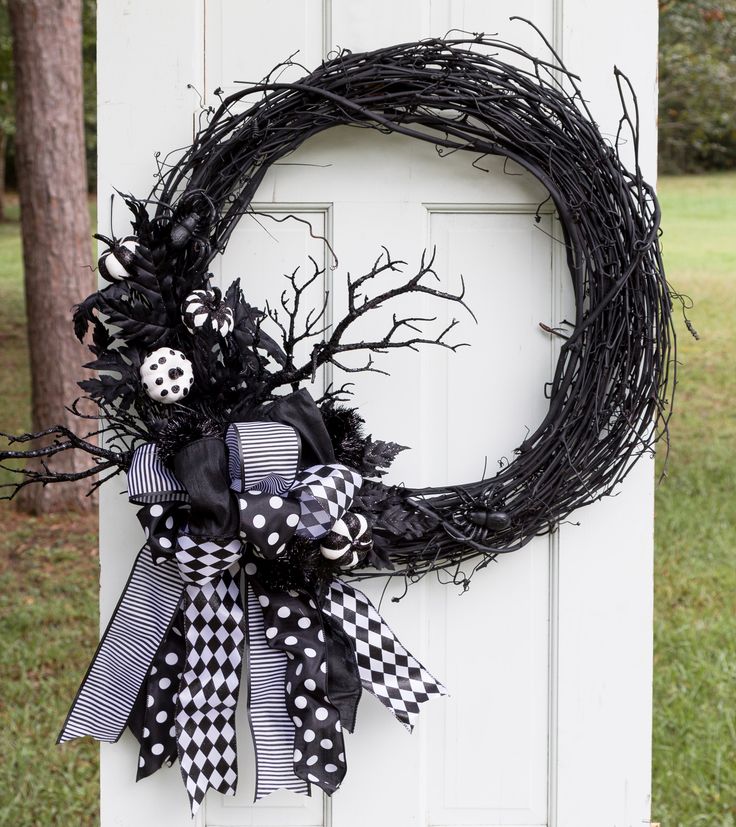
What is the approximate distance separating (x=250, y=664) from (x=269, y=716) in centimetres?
8

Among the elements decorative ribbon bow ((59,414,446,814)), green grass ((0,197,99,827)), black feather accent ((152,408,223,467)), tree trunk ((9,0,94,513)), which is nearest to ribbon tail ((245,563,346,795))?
decorative ribbon bow ((59,414,446,814))

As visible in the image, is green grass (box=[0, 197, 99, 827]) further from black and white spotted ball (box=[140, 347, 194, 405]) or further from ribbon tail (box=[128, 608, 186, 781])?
black and white spotted ball (box=[140, 347, 194, 405])

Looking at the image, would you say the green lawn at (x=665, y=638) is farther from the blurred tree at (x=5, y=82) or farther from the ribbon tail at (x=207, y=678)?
the blurred tree at (x=5, y=82)

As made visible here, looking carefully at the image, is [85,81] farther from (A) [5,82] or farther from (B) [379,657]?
(B) [379,657]

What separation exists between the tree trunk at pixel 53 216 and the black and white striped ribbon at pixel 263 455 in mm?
3836

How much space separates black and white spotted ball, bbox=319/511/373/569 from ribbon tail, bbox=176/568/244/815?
17 centimetres

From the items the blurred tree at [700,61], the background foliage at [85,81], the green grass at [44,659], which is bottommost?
the green grass at [44,659]

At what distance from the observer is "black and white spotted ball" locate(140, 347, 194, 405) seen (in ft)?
4.58

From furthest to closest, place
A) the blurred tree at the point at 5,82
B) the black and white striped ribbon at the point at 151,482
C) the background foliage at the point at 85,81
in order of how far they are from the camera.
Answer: the background foliage at the point at 85,81, the blurred tree at the point at 5,82, the black and white striped ribbon at the point at 151,482

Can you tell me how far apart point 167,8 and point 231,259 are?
1.23 feet

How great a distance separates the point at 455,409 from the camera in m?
1.61

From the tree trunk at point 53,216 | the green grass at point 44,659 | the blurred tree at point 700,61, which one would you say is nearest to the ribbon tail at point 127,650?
the green grass at point 44,659

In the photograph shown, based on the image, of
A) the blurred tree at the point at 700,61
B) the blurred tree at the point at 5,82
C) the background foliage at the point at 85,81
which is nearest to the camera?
the blurred tree at the point at 700,61

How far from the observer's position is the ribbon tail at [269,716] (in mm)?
1497
